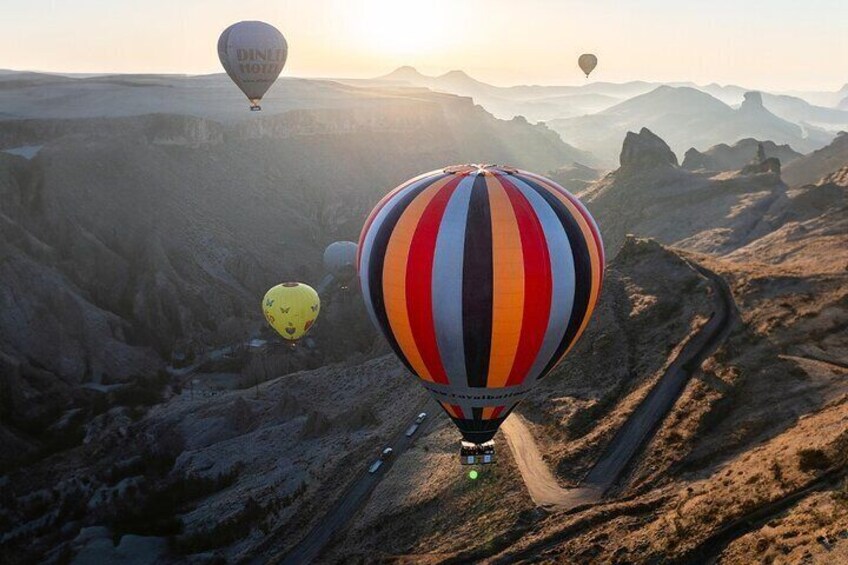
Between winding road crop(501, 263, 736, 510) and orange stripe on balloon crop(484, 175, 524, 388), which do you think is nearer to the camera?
orange stripe on balloon crop(484, 175, 524, 388)

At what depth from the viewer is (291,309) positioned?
67.2m

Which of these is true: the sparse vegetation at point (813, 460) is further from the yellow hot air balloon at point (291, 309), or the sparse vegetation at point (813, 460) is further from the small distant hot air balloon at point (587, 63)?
the small distant hot air balloon at point (587, 63)

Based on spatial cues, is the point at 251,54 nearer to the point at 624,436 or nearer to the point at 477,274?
the point at 624,436

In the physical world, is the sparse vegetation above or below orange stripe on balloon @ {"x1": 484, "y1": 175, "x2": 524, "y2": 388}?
below

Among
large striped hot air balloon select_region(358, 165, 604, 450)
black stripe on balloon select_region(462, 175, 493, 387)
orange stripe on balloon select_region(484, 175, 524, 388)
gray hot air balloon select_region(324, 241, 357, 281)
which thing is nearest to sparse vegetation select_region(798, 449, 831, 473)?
large striped hot air balloon select_region(358, 165, 604, 450)

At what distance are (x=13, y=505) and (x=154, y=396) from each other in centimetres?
1982

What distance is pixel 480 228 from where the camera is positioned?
23.2m

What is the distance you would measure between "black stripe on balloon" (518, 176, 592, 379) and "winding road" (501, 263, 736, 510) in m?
9.77

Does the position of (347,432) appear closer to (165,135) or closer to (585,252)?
(585,252)

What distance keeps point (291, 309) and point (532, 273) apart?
4704 cm

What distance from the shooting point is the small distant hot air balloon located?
101m

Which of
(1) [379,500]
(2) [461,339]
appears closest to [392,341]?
(2) [461,339]

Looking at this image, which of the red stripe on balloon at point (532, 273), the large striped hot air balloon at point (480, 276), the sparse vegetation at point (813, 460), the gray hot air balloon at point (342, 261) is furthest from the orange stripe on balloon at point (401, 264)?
the gray hot air balloon at point (342, 261)

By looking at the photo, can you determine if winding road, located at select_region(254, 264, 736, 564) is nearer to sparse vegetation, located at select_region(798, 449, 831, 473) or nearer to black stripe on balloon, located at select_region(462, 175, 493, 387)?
sparse vegetation, located at select_region(798, 449, 831, 473)
